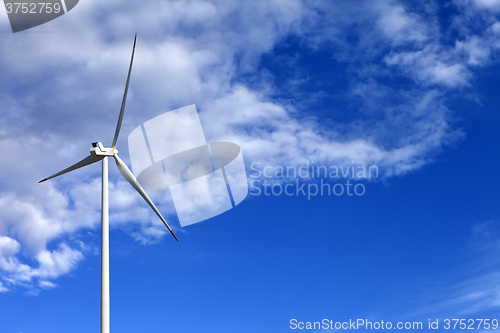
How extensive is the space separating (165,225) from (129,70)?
17.6 metres

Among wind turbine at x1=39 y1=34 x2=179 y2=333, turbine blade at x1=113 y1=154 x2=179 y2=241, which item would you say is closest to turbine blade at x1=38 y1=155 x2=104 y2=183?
wind turbine at x1=39 y1=34 x2=179 y2=333

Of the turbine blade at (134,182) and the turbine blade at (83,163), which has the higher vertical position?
the turbine blade at (83,163)

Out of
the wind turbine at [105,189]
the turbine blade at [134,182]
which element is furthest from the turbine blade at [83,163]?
the turbine blade at [134,182]

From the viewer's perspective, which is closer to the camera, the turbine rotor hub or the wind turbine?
the wind turbine

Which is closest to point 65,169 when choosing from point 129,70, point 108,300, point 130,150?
point 130,150

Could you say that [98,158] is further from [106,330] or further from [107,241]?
[106,330]

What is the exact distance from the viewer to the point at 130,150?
49969mm

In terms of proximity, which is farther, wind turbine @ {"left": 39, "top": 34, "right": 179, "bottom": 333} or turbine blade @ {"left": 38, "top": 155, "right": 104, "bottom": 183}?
turbine blade @ {"left": 38, "top": 155, "right": 104, "bottom": 183}

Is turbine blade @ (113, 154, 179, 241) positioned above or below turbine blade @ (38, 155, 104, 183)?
below

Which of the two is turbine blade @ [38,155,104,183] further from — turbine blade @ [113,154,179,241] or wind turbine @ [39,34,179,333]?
turbine blade @ [113,154,179,241]

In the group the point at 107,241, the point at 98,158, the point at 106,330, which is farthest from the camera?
the point at 98,158

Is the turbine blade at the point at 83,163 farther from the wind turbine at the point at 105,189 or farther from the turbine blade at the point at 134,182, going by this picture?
the turbine blade at the point at 134,182

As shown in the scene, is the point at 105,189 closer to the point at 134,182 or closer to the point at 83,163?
the point at 134,182

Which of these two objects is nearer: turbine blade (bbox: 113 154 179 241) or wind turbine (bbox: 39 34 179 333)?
wind turbine (bbox: 39 34 179 333)
